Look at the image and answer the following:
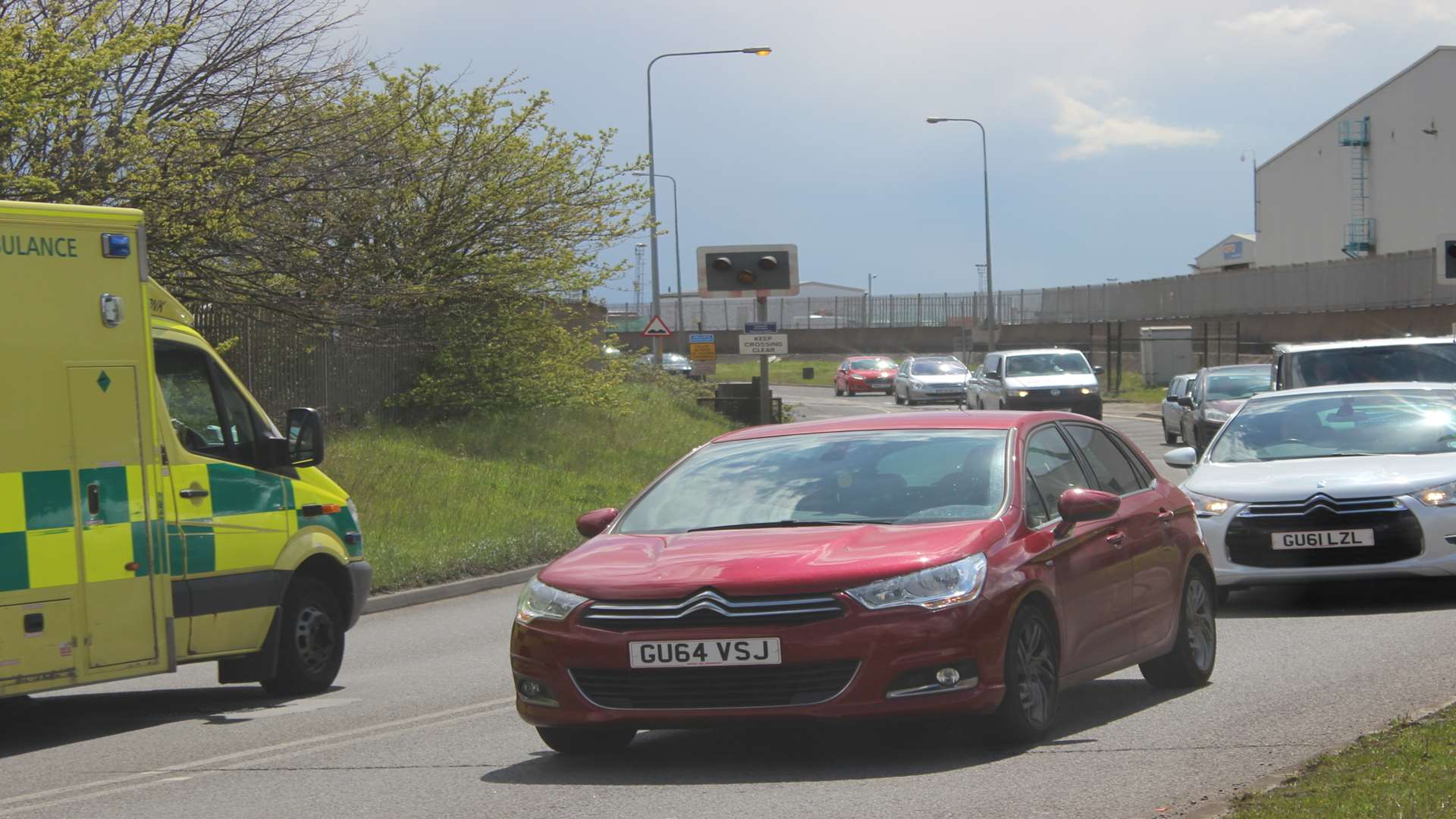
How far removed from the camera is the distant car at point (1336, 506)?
1109 centimetres

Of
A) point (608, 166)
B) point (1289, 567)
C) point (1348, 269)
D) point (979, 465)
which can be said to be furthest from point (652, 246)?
point (979, 465)

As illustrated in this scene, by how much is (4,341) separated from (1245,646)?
6.65 metres

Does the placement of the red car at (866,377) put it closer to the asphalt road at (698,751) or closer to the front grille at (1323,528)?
the front grille at (1323,528)

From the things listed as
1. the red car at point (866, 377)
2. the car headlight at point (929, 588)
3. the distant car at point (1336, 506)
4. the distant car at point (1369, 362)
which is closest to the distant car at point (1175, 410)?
the distant car at point (1369, 362)

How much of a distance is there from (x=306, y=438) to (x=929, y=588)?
15.3 ft

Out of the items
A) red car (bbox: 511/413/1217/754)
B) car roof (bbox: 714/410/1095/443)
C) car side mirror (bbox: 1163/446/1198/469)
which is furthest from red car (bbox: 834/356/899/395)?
red car (bbox: 511/413/1217/754)

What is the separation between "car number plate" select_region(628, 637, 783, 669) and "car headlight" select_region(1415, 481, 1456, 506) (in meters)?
6.17

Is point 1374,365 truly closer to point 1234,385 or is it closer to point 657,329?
point 1234,385

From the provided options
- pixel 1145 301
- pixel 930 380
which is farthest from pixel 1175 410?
pixel 1145 301

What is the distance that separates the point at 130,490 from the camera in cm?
886

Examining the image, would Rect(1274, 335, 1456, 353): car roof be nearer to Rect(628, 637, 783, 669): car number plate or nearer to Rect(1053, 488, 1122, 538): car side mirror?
Rect(1053, 488, 1122, 538): car side mirror

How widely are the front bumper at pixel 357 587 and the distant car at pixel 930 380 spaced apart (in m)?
40.8

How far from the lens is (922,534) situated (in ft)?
23.1

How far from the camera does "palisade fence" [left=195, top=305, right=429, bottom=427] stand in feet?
73.1
